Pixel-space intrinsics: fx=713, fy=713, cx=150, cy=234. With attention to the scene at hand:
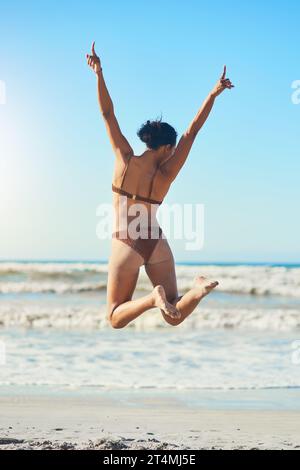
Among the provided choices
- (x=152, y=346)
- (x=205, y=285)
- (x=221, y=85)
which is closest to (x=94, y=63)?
(x=221, y=85)

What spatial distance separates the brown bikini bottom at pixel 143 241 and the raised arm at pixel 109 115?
1.77 feet

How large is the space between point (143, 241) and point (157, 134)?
0.77 meters

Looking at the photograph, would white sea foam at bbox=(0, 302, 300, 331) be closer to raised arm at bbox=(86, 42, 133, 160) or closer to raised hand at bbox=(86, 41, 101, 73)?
raised arm at bbox=(86, 42, 133, 160)

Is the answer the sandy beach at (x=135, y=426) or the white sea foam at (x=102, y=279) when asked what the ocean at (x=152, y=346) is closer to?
the sandy beach at (x=135, y=426)

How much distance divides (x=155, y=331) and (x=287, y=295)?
388 inches

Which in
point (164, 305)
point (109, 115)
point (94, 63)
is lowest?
point (164, 305)

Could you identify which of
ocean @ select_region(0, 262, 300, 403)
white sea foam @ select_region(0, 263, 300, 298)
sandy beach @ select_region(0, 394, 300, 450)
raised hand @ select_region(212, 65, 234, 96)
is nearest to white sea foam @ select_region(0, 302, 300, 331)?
ocean @ select_region(0, 262, 300, 403)

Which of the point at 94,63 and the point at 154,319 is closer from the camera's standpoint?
the point at 94,63

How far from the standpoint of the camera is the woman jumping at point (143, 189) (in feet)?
16.1

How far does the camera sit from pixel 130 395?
783 cm

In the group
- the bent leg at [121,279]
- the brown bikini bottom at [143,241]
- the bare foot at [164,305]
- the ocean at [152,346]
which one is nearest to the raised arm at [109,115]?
the brown bikini bottom at [143,241]

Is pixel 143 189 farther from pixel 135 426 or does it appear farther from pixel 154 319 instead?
pixel 154 319

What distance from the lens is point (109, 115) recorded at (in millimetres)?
4930
